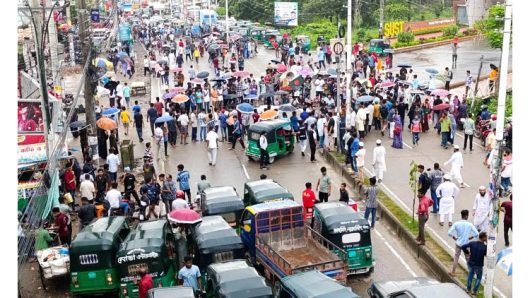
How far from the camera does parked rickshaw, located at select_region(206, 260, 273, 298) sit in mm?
12867

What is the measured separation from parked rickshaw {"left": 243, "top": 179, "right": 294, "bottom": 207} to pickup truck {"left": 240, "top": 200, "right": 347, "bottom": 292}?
146 cm

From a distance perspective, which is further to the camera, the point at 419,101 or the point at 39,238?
the point at 419,101

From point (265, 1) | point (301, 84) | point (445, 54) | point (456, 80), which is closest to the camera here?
point (301, 84)

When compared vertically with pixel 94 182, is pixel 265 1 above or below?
above

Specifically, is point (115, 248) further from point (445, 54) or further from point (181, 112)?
point (445, 54)

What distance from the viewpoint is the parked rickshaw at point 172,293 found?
1245 cm

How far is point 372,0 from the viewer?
72000 mm

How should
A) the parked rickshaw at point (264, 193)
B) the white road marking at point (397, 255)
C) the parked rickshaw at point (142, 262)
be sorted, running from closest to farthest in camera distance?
the parked rickshaw at point (142, 262)
the white road marking at point (397, 255)
the parked rickshaw at point (264, 193)

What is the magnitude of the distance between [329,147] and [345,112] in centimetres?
159

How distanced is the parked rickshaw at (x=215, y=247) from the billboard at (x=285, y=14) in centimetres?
5813

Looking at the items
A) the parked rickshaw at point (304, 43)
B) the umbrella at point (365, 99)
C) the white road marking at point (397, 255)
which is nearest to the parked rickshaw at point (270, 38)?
the parked rickshaw at point (304, 43)

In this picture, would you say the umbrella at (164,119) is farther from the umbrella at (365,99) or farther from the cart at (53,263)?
the cart at (53,263)

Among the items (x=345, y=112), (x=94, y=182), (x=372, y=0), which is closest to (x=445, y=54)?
(x=372, y=0)

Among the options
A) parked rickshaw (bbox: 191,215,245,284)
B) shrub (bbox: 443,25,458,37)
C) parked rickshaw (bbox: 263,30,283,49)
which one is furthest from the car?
shrub (bbox: 443,25,458,37)
